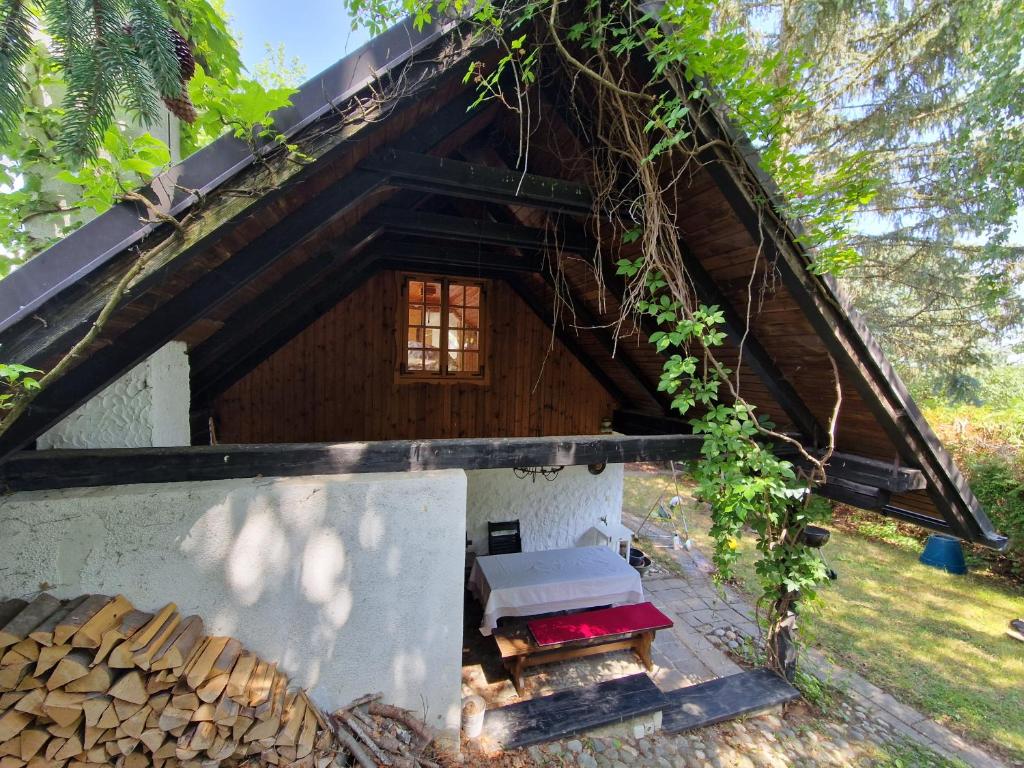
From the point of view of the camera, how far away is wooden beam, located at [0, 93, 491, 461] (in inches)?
62.7

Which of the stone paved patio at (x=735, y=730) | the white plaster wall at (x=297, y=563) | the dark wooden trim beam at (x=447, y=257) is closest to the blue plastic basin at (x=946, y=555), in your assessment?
the stone paved patio at (x=735, y=730)

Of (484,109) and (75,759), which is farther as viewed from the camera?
(484,109)

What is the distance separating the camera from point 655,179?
2.37m

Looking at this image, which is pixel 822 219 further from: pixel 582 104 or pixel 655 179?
pixel 582 104

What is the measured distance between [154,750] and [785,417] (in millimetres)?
4409

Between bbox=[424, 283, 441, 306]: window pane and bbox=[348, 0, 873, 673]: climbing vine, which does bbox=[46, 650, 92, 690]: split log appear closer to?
bbox=[348, 0, 873, 673]: climbing vine

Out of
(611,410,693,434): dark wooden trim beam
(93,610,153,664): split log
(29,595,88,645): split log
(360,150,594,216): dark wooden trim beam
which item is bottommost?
(93,610,153,664): split log

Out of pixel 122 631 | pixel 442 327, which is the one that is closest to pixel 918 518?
pixel 442 327

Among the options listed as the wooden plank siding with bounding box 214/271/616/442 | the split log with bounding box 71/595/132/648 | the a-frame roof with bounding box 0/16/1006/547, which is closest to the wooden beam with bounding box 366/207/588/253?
the a-frame roof with bounding box 0/16/1006/547

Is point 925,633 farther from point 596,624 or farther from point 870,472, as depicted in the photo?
point 596,624

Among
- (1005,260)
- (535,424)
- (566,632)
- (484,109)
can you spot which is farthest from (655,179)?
(1005,260)

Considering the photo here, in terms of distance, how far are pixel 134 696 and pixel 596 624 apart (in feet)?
12.2

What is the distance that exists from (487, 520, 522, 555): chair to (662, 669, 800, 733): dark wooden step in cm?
269

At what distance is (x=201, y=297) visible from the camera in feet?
5.85
